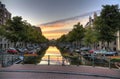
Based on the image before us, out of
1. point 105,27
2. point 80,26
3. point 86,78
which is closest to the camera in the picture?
point 86,78

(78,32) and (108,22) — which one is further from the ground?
(78,32)

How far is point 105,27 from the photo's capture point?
175 ft

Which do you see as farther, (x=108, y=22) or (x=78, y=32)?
(x=78, y=32)

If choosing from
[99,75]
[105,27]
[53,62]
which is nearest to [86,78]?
[99,75]

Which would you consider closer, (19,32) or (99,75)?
(99,75)

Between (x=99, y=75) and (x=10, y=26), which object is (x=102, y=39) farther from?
(x=99, y=75)

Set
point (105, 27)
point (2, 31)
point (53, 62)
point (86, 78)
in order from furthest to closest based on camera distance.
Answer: point (2, 31), point (105, 27), point (53, 62), point (86, 78)

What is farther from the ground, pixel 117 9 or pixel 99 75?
pixel 117 9

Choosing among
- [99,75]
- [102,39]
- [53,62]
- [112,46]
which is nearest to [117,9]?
[102,39]

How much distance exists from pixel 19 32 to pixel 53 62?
4039 cm

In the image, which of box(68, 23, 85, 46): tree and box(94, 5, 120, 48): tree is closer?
box(94, 5, 120, 48): tree

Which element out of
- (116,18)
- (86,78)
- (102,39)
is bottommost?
(86,78)

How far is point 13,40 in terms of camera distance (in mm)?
66000

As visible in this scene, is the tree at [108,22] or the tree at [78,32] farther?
the tree at [78,32]
